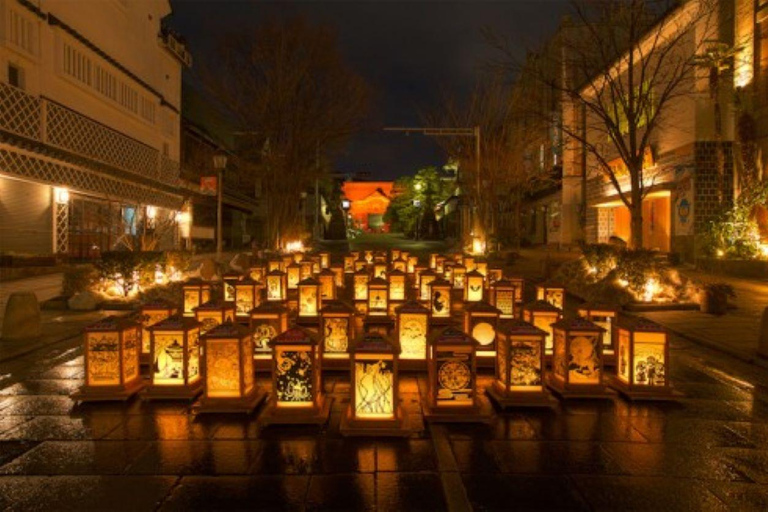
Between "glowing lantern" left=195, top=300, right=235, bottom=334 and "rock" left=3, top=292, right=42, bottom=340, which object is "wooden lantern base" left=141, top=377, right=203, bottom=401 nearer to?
"glowing lantern" left=195, top=300, right=235, bottom=334

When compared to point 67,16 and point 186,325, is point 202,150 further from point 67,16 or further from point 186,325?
Answer: point 186,325

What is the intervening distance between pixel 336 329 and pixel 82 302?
8.46 metres

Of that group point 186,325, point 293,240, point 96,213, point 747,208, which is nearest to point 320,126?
point 293,240

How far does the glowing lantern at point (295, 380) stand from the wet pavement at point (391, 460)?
0.15 meters

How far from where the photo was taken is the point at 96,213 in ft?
79.2

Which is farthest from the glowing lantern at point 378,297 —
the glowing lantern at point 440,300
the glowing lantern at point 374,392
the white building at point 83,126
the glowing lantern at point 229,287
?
the white building at point 83,126

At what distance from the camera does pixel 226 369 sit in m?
6.59

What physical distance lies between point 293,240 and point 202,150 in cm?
1044

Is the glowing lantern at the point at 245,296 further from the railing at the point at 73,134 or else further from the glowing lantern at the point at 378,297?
the railing at the point at 73,134

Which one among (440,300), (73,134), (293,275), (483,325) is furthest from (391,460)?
(73,134)

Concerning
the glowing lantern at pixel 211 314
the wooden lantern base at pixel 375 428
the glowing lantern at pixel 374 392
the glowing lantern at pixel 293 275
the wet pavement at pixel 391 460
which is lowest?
the wet pavement at pixel 391 460

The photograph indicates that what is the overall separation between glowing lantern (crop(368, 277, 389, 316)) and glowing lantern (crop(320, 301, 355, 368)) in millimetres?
3466

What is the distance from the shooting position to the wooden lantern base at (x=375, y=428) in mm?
5855

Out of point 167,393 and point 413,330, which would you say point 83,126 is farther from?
point 413,330
